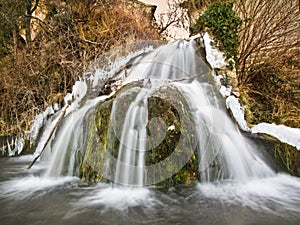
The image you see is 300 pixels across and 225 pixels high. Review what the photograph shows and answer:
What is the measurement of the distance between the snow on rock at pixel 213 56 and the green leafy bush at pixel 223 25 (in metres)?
0.15

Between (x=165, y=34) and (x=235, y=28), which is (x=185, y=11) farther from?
(x=235, y=28)

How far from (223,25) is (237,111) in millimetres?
2437

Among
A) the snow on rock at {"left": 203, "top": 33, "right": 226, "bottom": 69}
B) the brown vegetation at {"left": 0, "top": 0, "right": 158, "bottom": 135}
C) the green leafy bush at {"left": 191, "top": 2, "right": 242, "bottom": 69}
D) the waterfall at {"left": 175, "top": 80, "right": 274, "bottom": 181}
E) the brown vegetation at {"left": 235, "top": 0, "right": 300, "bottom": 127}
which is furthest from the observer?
the brown vegetation at {"left": 0, "top": 0, "right": 158, "bottom": 135}

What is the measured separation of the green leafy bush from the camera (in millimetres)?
5543

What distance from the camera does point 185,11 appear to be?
10.1 metres

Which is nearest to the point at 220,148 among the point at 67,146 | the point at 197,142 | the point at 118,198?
the point at 197,142

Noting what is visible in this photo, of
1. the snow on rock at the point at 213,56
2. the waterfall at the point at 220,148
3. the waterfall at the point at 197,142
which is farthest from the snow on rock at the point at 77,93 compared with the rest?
the snow on rock at the point at 213,56

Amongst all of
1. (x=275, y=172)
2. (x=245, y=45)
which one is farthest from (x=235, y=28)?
(x=275, y=172)

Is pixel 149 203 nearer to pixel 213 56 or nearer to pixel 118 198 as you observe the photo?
pixel 118 198

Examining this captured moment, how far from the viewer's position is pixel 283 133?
12.2 ft

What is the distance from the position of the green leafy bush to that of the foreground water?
304 cm

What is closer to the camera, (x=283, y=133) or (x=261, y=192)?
(x=261, y=192)

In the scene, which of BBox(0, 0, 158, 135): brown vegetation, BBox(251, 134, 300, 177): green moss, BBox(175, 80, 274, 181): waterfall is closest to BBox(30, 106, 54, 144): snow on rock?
BBox(0, 0, 158, 135): brown vegetation

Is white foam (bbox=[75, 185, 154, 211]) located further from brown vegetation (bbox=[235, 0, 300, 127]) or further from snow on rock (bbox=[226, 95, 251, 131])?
brown vegetation (bbox=[235, 0, 300, 127])
